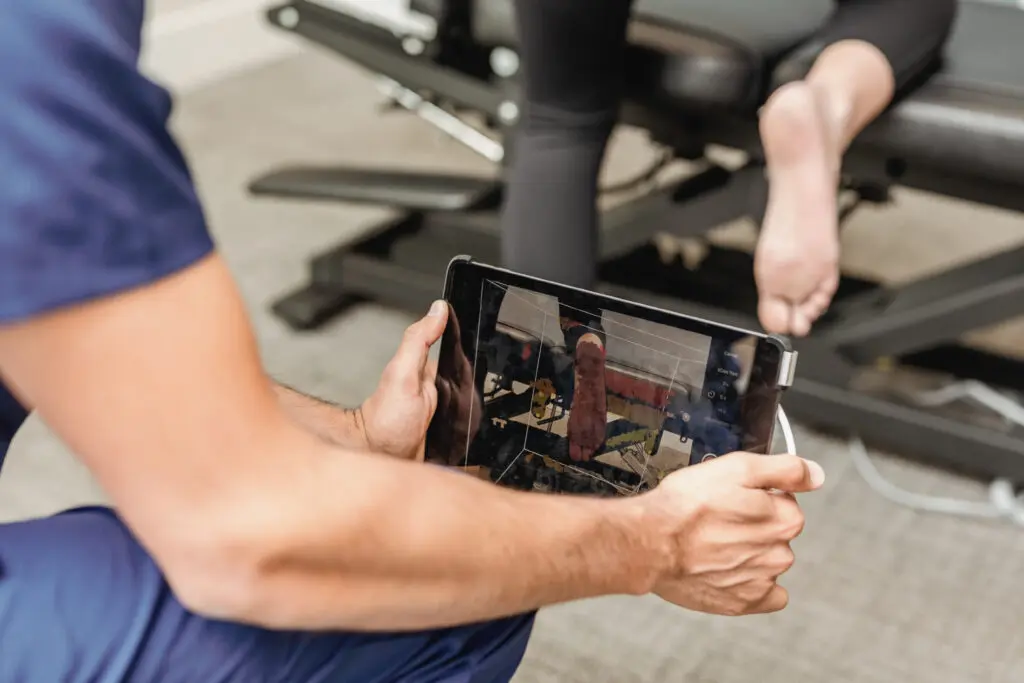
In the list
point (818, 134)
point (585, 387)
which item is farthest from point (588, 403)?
point (818, 134)

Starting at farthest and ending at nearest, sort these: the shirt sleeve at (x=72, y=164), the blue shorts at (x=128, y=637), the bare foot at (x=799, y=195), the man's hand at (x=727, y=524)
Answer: the bare foot at (x=799, y=195) < the man's hand at (x=727, y=524) < the blue shorts at (x=128, y=637) < the shirt sleeve at (x=72, y=164)

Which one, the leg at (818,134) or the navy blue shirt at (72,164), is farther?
the leg at (818,134)

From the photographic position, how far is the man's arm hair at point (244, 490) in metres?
0.35

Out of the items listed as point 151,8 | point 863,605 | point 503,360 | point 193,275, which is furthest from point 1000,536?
point 151,8

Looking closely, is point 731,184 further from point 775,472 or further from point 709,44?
point 775,472

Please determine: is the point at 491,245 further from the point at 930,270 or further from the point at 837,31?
the point at 930,270

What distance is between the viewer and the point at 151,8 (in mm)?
1974

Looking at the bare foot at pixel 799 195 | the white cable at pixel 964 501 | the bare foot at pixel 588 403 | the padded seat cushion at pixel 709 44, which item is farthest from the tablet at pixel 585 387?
the white cable at pixel 964 501

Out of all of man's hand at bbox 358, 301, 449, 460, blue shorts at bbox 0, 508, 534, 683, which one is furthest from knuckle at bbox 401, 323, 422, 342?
blue shorts at bbox 0, 508, 534, 683

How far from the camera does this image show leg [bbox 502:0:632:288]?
0.93 m

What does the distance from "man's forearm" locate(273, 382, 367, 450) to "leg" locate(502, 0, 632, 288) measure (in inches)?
12.0

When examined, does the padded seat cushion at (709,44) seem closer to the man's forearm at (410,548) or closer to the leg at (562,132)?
the leg at (562,132)

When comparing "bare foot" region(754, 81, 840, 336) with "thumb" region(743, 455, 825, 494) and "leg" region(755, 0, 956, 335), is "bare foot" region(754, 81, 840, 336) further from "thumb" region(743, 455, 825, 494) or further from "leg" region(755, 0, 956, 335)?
"thumb" region(743, 455, 825, 494)

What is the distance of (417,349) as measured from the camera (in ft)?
2.21
